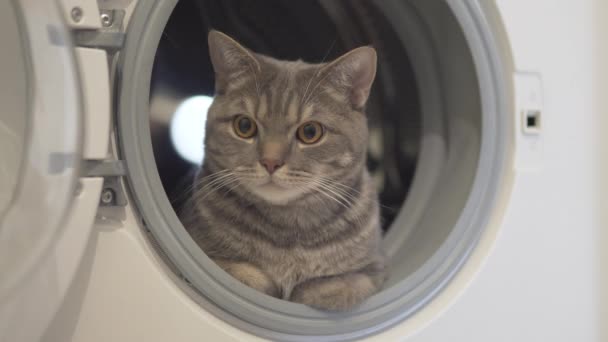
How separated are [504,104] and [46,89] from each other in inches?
30.8

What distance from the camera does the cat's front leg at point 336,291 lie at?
906 mm

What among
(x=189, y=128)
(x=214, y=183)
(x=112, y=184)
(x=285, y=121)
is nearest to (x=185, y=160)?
(x=189, y=128)

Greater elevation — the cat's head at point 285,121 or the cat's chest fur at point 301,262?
the cat's head at point 285,121

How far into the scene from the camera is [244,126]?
98 cm

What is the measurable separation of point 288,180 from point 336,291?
0.69 ft

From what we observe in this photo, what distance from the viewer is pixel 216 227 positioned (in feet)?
3.23

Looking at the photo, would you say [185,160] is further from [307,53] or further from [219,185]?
[219,185]

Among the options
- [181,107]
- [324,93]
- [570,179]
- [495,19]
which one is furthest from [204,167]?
[570,179]

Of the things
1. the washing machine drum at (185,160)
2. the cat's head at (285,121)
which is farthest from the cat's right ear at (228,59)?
the washing machine drum at (185,160)

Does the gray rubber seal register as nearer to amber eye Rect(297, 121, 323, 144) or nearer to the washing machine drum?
the washing machine drum

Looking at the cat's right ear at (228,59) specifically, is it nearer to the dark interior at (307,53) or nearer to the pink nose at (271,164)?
the pink nose at (271,164)

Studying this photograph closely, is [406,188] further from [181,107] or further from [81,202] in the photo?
[81,202]

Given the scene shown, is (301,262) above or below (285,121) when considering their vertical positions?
below

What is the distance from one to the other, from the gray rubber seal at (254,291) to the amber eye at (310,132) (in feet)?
0.92
